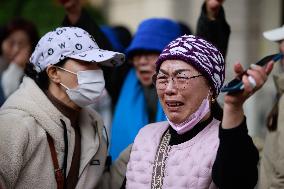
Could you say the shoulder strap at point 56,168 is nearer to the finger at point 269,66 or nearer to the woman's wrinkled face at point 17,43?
the finger at point 269,66

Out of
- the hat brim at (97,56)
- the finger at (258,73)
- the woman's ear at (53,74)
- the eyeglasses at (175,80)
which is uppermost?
the finger at (258,73)

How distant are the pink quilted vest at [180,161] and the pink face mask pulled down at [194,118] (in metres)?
0.06

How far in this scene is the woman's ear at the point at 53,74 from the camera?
421 cm

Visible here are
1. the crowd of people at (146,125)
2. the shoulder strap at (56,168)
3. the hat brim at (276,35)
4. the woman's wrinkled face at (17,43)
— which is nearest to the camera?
the crowd of people at (146,125)

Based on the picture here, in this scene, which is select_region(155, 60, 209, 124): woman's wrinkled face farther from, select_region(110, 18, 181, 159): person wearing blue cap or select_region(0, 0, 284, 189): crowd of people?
select_region(110, 18, 181, 159): person wearing blue cap

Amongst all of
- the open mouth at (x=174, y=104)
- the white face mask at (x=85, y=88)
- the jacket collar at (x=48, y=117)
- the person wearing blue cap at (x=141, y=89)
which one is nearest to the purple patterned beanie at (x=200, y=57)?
the open mouth at (x=174, y=104)

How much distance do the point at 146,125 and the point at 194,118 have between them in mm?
477

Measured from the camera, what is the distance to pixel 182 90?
11.8ft

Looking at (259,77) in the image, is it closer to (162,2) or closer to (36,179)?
(36,179)

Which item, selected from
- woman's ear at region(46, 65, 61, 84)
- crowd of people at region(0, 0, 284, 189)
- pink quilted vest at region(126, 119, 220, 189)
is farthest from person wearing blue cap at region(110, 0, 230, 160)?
pink quilted vest at region(126, 119, 220, 189)

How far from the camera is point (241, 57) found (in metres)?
13.2

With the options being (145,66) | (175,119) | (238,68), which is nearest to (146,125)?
(175,119)

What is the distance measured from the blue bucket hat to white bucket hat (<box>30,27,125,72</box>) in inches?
52.0

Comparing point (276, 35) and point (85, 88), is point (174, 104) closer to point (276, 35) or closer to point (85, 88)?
point (85, 88)
